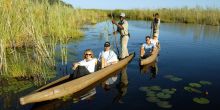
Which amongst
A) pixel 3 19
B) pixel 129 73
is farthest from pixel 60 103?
pixel 129 73

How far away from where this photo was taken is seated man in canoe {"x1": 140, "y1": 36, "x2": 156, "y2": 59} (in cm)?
1406

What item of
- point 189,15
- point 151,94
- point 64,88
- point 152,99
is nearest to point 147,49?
point 151,94

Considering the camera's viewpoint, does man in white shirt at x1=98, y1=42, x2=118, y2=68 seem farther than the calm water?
Yes

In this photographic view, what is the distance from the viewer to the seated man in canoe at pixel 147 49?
14062mm

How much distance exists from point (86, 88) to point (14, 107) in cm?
245

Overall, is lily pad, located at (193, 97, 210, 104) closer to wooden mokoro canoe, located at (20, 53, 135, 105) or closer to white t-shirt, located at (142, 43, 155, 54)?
wooden mokoro canoe, located at (20, 53, 135, 105)

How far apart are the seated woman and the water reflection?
252 centimetres

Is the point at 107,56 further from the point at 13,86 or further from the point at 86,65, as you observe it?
the point at 13,86

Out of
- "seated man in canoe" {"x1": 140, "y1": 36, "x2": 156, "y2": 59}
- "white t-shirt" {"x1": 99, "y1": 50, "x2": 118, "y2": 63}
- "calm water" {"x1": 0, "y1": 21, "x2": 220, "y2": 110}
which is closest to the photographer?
"calm water" {"x1": 0, "y1": 21, "x2": 220, "y2": 110}

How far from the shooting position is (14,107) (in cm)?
837

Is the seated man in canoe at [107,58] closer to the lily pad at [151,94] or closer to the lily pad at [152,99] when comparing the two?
the lily pad at [151,94]

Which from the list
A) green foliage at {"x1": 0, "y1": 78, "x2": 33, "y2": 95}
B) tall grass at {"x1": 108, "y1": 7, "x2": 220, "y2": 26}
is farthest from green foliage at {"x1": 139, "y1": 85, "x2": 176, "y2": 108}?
tall grass at {"x1": 108, "y1": 7, "x2": 220, "y2": 26}

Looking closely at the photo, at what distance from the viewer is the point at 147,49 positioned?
14.4m

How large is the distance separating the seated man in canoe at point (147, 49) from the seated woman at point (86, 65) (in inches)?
150
